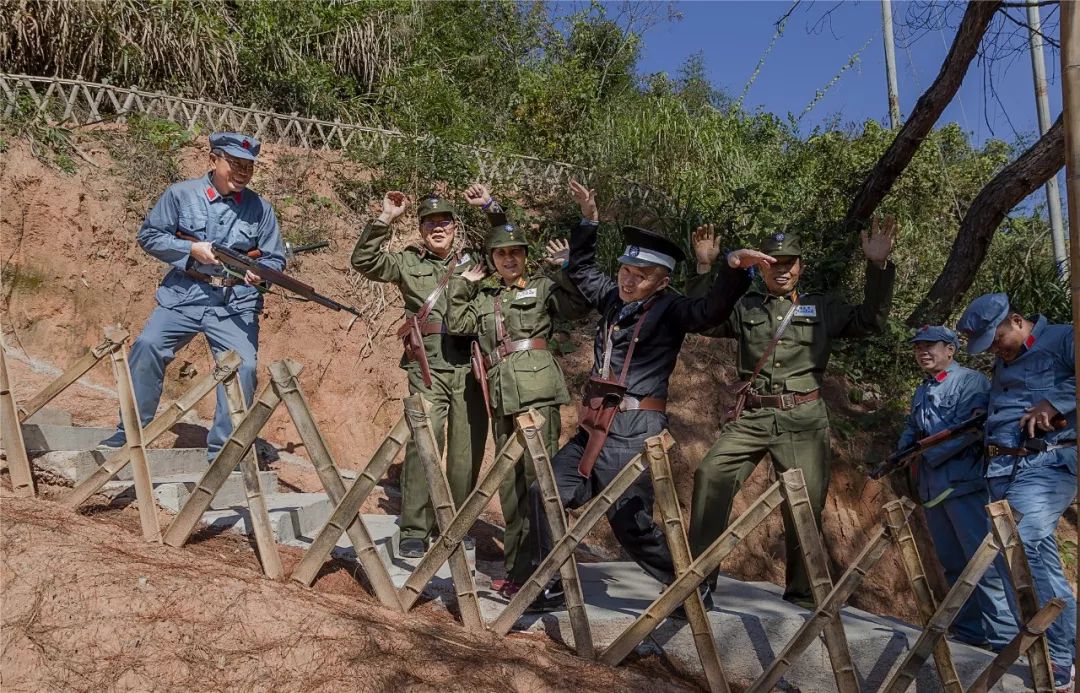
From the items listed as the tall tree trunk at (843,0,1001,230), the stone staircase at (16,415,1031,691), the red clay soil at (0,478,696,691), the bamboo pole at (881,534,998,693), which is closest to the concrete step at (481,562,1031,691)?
the stone staircase at (16,415,1031,691)

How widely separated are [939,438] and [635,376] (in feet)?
6.70

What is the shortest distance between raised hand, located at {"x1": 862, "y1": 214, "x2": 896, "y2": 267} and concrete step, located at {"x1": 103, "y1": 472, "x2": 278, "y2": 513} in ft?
11.2

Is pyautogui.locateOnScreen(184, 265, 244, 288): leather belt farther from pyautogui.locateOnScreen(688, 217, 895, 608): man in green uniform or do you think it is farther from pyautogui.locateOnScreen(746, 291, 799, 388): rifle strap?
pyautogui.locateOnScreen(746, 291, 799, 388): rifle strap

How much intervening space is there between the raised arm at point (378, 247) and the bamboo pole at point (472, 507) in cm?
177

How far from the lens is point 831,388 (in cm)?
857

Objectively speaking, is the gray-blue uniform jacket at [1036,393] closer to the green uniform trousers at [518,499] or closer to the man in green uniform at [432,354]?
the green uniform trousers at [518,499]

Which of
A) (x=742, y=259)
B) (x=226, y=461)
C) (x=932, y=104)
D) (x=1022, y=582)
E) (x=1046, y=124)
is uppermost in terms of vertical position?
(x=1046, y=124)

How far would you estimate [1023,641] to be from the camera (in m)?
3.53

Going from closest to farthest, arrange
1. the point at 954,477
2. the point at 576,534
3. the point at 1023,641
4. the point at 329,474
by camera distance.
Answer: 1. the point at 1023,641
2. the point at 576,534
3. the point at 329,474
4. the point at 954,477

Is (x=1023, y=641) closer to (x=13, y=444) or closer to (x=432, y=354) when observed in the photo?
(x=432, y=354)

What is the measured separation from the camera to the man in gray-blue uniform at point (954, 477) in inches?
192

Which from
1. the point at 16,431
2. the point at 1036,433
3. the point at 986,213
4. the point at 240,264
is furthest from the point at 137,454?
the point at 986,213

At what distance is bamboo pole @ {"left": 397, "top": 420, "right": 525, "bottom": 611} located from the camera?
3.89 m

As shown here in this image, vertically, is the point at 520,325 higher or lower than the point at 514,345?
higher
